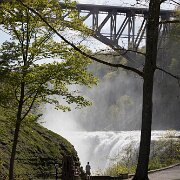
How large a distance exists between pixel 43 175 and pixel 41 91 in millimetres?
4112

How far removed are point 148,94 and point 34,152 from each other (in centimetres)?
678

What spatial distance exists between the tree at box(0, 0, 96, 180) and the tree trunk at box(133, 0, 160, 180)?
2482mm

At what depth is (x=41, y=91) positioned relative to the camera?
39.0ft

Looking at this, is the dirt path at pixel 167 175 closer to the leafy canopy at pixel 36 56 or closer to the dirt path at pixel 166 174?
the dirt path at pixel 166 174

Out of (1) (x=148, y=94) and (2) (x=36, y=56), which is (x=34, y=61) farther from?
(1) (x=148, y=94)

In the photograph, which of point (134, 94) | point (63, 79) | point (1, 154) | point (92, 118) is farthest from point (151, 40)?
point (92, 118)

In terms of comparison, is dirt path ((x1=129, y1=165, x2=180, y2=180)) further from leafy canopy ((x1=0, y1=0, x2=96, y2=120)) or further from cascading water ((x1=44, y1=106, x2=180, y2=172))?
cascading water ((x1=44, y1=106, x2=180, y2=172))

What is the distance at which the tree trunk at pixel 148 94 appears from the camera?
33.5 ft

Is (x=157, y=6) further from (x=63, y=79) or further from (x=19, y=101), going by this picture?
(x=19, y=101)

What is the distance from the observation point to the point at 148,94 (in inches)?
405

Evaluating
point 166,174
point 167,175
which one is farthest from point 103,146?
point 167,175

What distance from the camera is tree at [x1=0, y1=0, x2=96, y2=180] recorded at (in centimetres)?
1187

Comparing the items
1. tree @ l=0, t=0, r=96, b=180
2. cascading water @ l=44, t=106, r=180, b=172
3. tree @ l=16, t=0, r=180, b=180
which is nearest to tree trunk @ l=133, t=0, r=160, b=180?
tree @ l=16, t=0, r=180, b=180

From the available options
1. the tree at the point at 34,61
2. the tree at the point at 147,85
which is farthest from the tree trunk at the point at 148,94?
the tree at the point at 34,61
